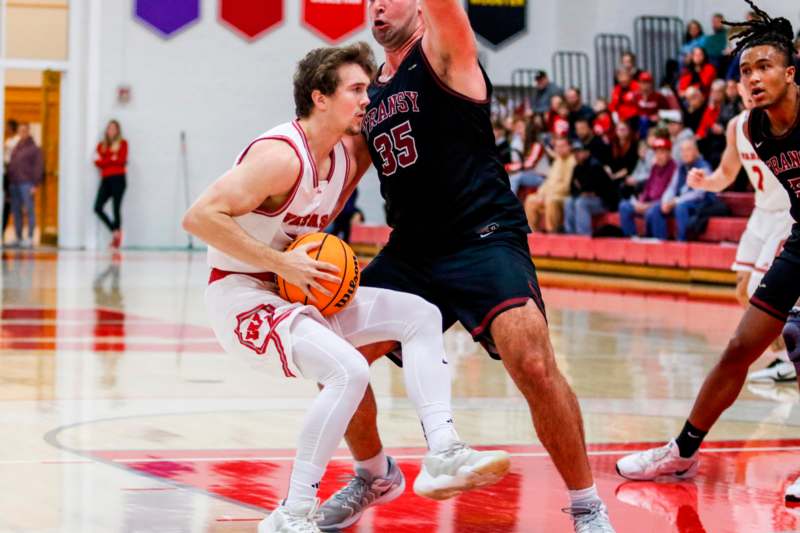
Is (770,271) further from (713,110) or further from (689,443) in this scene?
(713,110)

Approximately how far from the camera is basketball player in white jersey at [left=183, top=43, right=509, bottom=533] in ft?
13.3

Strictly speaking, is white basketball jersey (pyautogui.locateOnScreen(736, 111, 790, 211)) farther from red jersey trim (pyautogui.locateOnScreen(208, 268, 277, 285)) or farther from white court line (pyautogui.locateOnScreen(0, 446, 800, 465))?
red jersey trim (pyautogui.locateOnScreen(208, 268, 277, 285))

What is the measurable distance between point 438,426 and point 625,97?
17538 mm

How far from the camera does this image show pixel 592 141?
1948cm

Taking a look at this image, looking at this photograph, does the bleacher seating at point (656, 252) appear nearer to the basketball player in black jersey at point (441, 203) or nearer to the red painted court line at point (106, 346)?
the red painted court line at point (106, 346)

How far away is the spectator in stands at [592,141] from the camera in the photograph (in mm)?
19250

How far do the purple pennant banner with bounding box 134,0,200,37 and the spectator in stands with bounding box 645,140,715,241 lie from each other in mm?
10137

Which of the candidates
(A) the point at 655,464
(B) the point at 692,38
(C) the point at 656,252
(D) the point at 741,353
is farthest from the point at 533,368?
(B) the point at 692,38

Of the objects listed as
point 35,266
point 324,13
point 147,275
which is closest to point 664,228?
point 147,275

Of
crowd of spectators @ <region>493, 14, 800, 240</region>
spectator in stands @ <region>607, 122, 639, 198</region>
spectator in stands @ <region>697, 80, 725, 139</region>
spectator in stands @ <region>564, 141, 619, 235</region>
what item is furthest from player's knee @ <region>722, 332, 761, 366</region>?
spectator in stands @ <region>607, 122, 639, 198</region>

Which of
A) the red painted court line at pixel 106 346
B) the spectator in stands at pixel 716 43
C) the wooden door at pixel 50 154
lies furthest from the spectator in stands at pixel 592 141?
the red painted court line at pixel 106 346

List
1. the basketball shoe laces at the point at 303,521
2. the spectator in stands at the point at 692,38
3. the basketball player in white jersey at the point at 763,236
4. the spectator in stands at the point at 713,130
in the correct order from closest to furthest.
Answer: the basketball shoe laces at the point at 303,521 → the basketball player in white jersey at the point at 763,236 → the spectator in stands at the point at 713,130 → the spectator in stands at the point at 692,38

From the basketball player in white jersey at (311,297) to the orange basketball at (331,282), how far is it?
3cm

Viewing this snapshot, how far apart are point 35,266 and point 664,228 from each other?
8.05 m
